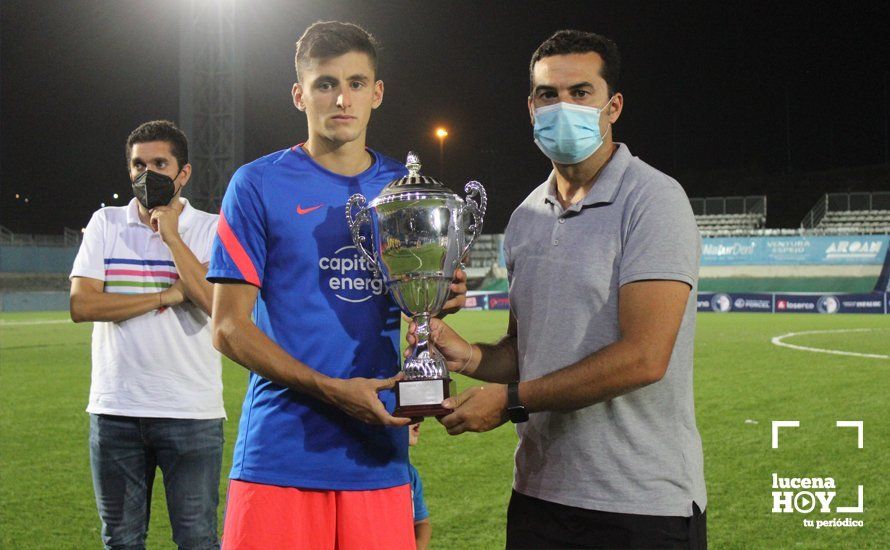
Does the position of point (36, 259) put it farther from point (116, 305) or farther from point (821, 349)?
point (116, 305)

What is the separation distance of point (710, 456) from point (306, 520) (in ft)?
17.7

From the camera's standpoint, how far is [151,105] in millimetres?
45125

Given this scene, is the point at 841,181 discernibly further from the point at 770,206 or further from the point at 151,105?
the point at 151,105

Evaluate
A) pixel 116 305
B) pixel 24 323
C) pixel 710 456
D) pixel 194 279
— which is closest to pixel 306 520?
pixel 194 279

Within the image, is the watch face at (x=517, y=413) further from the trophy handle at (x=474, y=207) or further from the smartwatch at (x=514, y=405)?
the trophy handle at (x=474, y=207)

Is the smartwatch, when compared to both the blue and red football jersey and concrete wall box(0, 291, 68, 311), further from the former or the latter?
concrete wall box(0, 291, 68, 311)

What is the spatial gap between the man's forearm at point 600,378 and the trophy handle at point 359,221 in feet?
2.05

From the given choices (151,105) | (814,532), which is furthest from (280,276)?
(151,105)

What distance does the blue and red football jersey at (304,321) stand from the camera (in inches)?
91.3

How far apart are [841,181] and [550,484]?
2391 inches

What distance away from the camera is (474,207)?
255cm

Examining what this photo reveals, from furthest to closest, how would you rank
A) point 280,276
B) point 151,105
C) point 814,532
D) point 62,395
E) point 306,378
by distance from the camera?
point 151,105
point 62,395
point 814,532
point 280,276
point 306,378

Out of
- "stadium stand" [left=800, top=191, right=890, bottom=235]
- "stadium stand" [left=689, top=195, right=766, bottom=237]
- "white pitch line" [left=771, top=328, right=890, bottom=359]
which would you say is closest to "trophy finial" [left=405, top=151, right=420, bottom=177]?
"white pitch line" [left=771, top=328, right=890, bottom=359]

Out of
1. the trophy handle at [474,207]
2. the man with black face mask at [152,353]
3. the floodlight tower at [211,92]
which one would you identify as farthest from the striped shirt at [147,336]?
the floodlight tower at [211,92]
